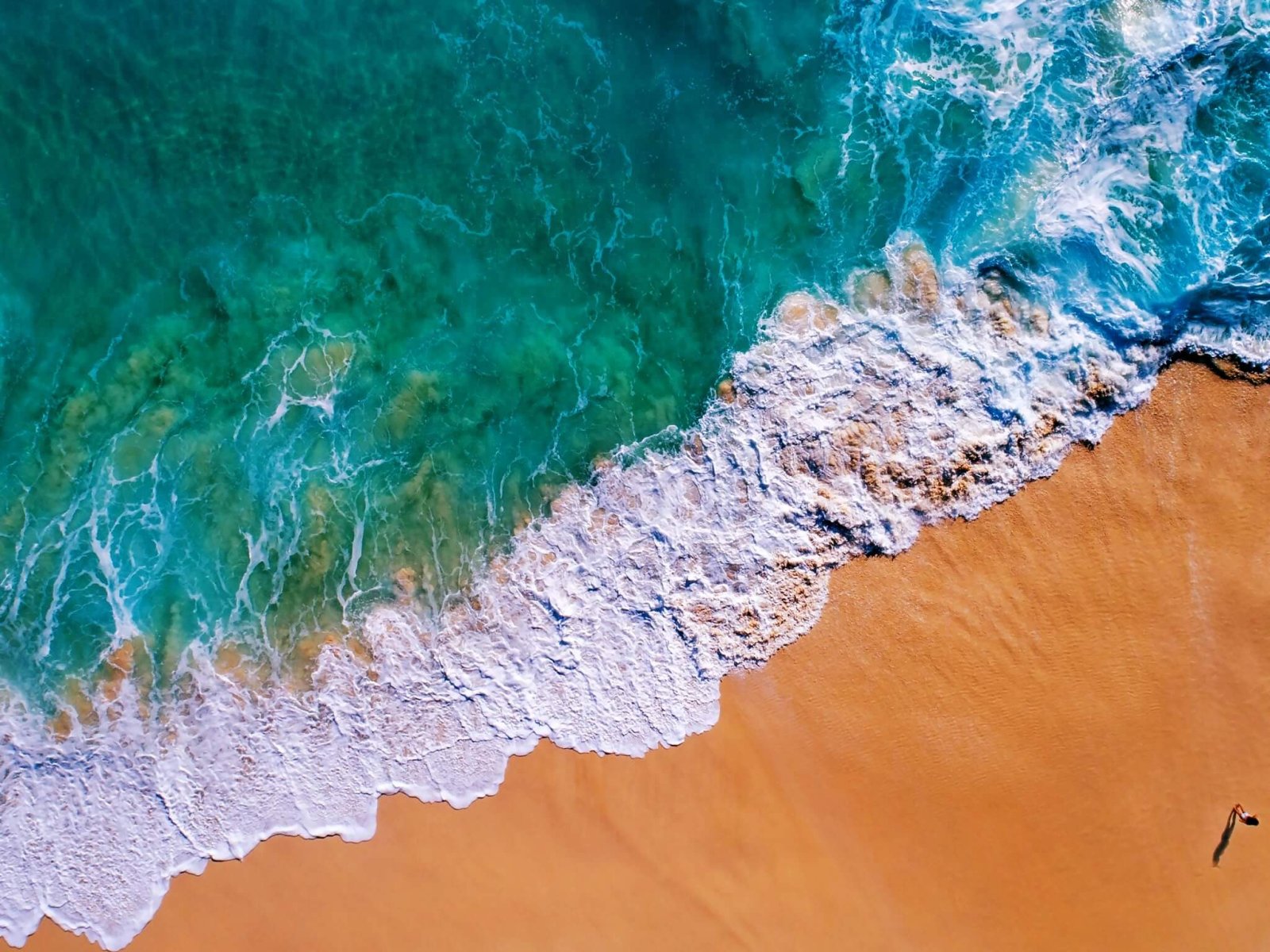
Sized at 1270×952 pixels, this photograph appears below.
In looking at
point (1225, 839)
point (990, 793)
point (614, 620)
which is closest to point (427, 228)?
point (614, 620)

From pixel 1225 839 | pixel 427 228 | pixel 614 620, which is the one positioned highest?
pixel 427 228

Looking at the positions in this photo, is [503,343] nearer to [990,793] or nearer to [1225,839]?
[990,793]

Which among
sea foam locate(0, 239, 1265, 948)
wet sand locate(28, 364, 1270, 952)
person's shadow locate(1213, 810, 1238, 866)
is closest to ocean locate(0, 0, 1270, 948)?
sea foam locate(0, 239, 1265, 948)

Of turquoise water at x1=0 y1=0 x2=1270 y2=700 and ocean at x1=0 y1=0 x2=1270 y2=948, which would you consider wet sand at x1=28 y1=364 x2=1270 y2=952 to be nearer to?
ocean at x1=0 y1=0 x2=1270 y2=948

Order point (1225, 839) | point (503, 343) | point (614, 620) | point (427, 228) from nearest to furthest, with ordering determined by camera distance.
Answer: point (1225, 839)
point (614, 620)
point (503, 343)
point (427, 228)

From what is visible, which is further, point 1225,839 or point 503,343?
point 503,343

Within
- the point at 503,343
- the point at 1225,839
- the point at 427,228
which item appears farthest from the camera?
the point at 427,228

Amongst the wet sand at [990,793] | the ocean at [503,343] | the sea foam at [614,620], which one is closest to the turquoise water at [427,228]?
the ocean at [503,343]
